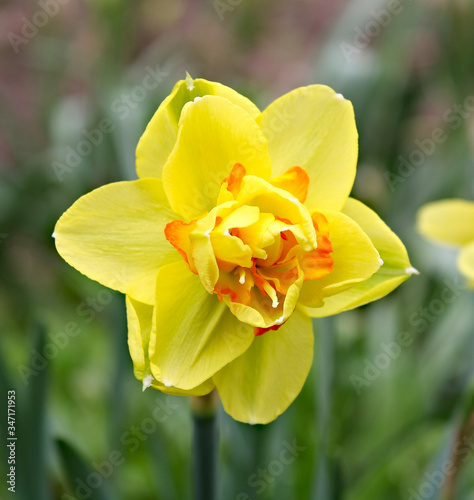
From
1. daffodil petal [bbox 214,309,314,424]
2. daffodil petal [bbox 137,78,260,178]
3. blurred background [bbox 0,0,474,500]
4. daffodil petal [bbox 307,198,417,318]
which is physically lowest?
blurred background [bbox 0,0,474,500]

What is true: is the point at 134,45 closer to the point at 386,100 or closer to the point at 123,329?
the point at 386,100

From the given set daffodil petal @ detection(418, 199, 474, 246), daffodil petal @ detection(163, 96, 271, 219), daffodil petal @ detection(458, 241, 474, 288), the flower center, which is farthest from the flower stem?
daffodil petal @ detection(418, 199, 474, 246)

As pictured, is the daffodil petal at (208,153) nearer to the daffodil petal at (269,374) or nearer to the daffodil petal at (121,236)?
the daffodil petal at (121,236)

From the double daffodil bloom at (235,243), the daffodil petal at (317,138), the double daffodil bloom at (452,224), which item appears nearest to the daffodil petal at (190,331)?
the double daffodil bloom at (235,243)

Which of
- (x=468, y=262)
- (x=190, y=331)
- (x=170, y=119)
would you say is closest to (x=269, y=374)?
(x=190, y=331)

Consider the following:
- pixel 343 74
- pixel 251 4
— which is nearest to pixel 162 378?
pixel 343 74

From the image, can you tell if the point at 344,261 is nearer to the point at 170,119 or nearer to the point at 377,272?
the point at 377,272

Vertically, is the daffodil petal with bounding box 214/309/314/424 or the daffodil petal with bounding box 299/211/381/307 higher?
the daffodil petal with bounding box 299/211/381/307

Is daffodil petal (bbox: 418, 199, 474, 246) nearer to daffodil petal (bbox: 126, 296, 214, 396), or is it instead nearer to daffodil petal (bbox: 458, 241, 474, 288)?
A: daffodil petal (bbox: 458, 241, 474, 288)
